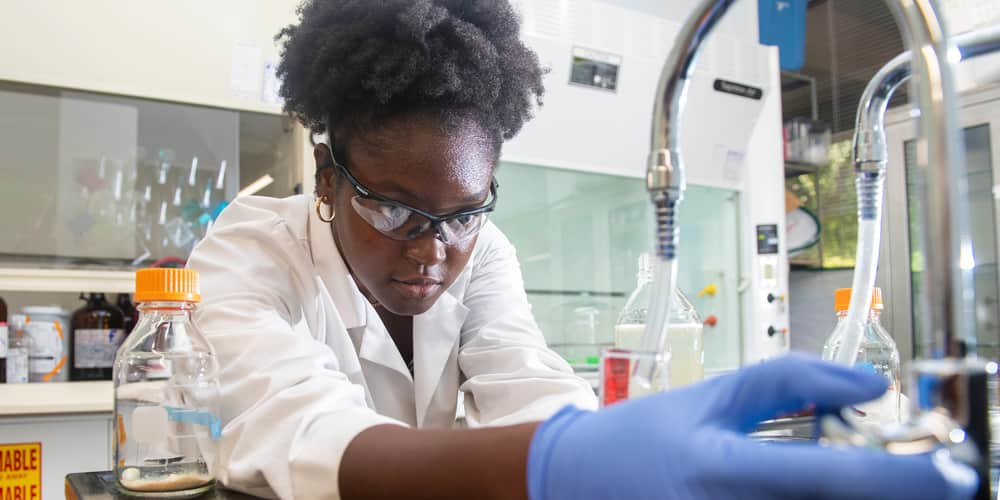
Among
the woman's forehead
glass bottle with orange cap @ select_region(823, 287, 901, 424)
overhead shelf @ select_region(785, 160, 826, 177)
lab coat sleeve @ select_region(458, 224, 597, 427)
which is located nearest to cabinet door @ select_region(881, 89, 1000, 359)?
overhead shelf @ select_region(785, 160, 826, 177)

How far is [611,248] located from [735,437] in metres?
2.37

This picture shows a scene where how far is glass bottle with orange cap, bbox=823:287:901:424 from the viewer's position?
930 mm

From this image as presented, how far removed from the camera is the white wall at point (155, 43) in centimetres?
230

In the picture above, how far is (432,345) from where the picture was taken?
3.48 feet

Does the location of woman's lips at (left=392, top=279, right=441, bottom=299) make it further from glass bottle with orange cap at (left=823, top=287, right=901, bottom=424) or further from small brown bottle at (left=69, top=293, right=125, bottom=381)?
small brown bottle at (left=69, top=293, right=125, bottom=381)

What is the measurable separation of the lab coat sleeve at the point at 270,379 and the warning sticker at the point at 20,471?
1016 millimetres

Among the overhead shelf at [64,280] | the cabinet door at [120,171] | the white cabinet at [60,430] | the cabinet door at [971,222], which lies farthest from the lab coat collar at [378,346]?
the cabinet door at [971,222]

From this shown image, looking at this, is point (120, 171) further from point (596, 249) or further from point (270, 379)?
point (270, 379)

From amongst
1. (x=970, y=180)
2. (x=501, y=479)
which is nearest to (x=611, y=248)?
(x=970, y=180)

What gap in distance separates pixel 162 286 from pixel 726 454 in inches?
20.7

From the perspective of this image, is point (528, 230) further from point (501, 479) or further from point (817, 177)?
point (501, 479)

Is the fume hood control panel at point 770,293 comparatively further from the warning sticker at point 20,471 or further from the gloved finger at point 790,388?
the gloved finger at point 790,388

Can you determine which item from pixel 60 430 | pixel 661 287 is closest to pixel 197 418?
pixel 661 287

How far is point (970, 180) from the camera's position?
10.5 ft
